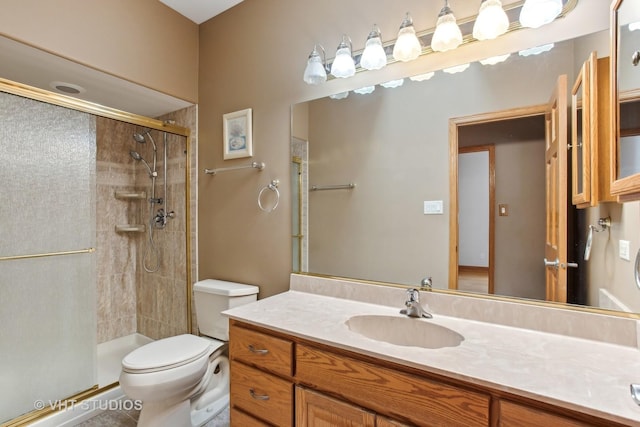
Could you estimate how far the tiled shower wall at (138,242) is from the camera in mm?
2379

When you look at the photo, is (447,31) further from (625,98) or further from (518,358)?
(518,358)

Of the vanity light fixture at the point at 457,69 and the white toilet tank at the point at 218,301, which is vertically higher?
the vanity light fixture at the point at 457,69

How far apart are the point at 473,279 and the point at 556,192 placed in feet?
1.54

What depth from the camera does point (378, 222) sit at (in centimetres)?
157

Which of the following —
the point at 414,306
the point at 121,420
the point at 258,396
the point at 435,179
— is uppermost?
Answer: the point at 435,179

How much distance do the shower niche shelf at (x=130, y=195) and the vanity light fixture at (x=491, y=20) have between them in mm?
2788

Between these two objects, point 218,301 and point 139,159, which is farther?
point 139,159

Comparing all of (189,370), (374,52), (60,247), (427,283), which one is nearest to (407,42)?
(374,52)

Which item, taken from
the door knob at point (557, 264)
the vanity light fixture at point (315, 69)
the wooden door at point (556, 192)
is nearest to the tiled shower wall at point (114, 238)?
the vanity light fixture at point (315, 69)

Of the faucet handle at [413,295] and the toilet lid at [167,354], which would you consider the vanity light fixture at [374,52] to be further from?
the toilet lid at [167,354]

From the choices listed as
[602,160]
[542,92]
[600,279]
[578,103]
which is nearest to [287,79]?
[542,92]

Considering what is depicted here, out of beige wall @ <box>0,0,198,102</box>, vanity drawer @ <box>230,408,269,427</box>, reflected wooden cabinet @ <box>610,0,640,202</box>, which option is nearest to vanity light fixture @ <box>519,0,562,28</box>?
reflected wooden cabinet @ <box>610,0,640,202</box>

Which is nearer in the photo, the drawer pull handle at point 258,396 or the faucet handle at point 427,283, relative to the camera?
the drawer pull handle at point 258,396

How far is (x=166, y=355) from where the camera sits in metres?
1.56
